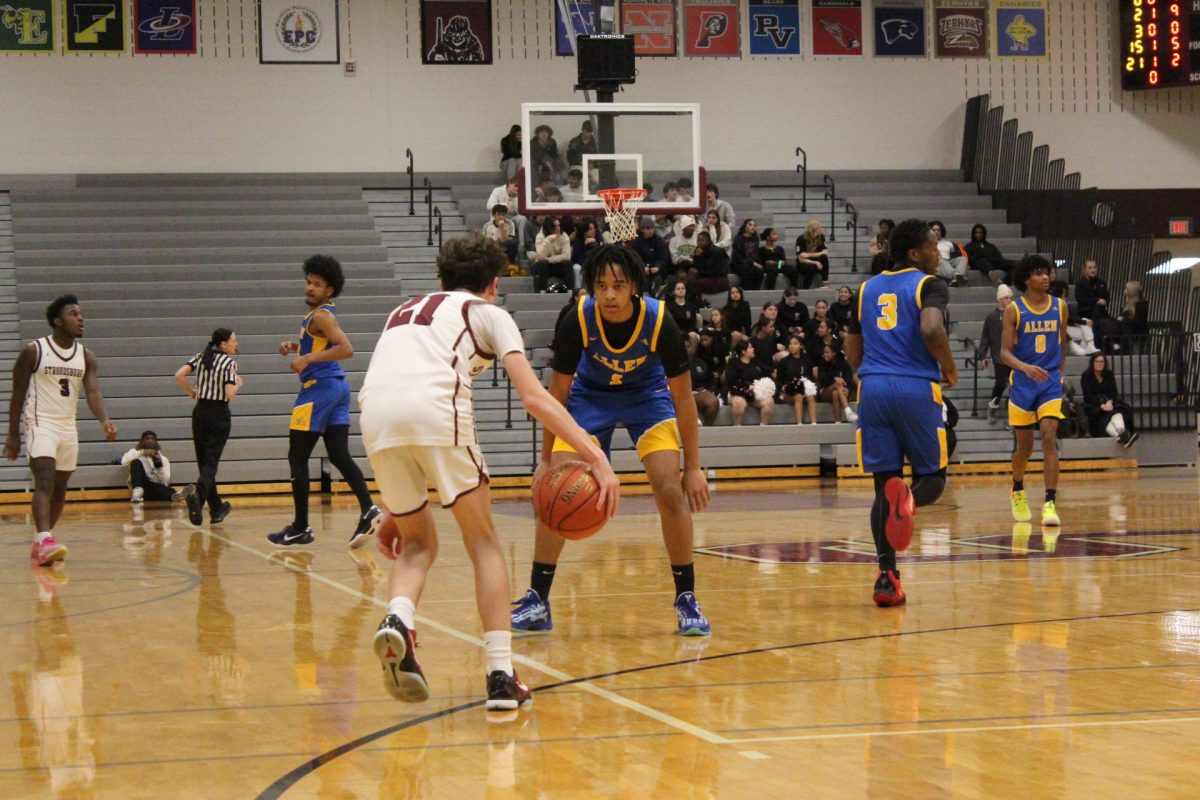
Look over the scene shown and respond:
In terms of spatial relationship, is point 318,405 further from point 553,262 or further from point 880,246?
point 880,246

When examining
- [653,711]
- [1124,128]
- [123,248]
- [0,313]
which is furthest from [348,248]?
[653,711]

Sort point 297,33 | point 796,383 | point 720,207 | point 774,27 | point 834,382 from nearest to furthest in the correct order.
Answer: point 796,383 → point 834,382 → point 720,207 → point 297,33 → point 774,27

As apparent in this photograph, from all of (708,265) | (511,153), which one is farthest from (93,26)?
(708,265)

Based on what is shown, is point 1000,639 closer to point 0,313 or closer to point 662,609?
point 662,609

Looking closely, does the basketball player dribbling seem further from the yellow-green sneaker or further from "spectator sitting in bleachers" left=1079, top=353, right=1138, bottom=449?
"spectator sitting in bleachers" left=1079, top=353, right=1138, bottom=449

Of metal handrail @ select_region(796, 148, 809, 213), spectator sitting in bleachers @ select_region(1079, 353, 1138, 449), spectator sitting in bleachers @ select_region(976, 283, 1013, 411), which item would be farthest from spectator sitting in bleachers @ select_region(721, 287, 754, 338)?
metal handrail @ select_region(796, 148, 809, 213)

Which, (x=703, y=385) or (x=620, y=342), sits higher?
(x=620, y=342)

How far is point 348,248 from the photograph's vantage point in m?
21.3

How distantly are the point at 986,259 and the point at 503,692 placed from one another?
18.7m

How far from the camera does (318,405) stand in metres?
10.1

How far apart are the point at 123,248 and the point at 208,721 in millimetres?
17672

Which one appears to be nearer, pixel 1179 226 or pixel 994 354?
pixel 994 354

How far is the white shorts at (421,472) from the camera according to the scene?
15.3 feet

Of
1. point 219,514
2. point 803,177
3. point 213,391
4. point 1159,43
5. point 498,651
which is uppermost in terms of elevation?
point 1159,43
